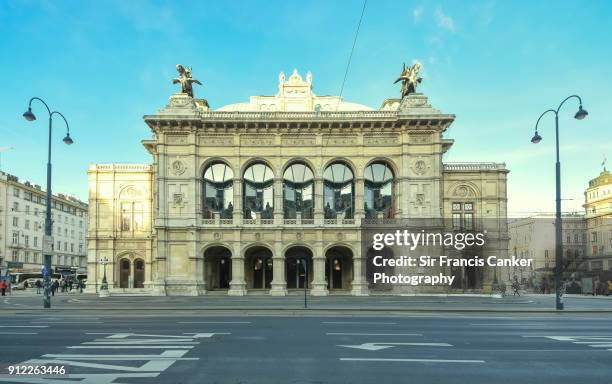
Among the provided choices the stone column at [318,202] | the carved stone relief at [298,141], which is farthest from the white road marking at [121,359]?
the carved stone relief at [298,141]

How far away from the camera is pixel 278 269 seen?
4734 cm

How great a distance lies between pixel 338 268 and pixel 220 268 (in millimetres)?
11667

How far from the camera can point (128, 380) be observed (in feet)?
31.7

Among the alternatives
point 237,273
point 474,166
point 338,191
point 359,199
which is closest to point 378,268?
point 359,199

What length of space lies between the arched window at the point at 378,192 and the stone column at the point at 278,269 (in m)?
8.94

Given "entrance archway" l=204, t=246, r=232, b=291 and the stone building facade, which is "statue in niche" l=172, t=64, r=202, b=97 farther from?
"entrance archway" l=204, t=246, r=232, b=291

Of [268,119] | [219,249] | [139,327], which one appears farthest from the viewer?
[219,249]

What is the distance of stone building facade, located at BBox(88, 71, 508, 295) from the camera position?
47250 millimetres

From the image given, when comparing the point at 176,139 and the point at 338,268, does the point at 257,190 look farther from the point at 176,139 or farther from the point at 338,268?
the point at 338,268

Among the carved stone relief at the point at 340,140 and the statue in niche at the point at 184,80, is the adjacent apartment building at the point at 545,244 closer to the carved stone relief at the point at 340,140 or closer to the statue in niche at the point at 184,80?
the carved stone relief at the point at 340,140

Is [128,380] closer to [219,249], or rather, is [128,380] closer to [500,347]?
[500,347]

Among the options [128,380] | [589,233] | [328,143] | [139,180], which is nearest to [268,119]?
[328,143]

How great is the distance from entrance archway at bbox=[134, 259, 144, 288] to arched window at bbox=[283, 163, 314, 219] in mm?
17644

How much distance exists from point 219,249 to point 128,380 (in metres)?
41.4
